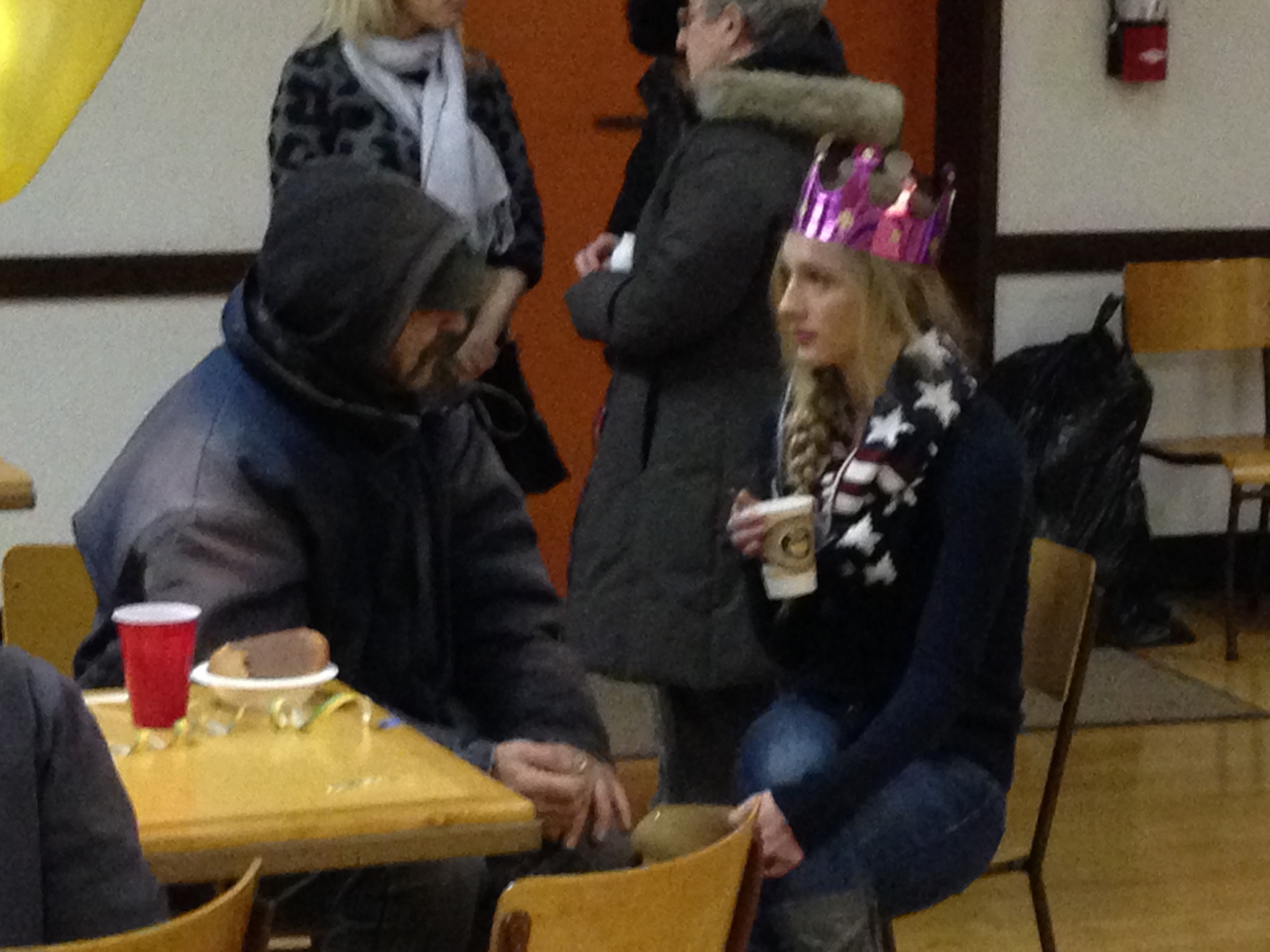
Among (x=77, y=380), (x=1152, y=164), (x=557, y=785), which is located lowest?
(x=77, y=380)

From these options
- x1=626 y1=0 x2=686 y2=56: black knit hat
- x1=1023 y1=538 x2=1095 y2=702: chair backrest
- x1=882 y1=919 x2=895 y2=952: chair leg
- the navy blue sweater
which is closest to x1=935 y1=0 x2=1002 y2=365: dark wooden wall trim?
x1=626 y1=0 x2=686 y2=56: black knit hat

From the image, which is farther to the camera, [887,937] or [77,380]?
[77,380]

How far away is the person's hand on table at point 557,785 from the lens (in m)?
1.96

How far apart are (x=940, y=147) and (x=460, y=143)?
257 cm

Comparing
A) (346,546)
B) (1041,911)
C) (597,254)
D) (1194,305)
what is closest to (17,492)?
(597,254)

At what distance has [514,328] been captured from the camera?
16.4 feet

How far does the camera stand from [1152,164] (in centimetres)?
544

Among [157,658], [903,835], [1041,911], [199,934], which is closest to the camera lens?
[199,934]

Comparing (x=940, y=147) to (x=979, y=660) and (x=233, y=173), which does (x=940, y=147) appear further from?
(x=979, y=660)

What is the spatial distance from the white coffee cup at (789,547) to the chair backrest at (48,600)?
0.85m

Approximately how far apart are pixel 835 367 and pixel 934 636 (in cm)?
45

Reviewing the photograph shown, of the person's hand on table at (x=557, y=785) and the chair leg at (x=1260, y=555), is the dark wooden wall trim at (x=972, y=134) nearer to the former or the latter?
the chair leg at (x=1260, y=555)

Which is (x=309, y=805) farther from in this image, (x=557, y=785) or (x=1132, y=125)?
(x=1132, y=125)

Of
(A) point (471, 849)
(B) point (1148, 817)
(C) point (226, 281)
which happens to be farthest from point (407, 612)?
(C) point (226, 281)
